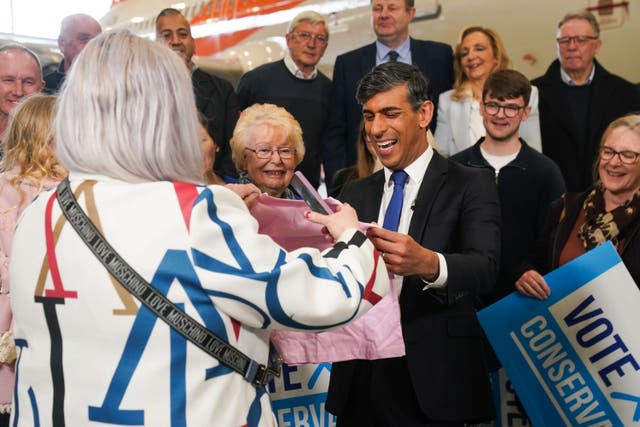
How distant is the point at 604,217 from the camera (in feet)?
10.7

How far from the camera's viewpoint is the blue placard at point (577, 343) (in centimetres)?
299

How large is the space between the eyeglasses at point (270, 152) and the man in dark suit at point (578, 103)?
1.82 m

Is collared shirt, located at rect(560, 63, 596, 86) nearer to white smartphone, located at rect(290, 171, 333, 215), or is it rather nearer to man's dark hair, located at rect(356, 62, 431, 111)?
man's dark hair, located at rect(356, 62, 431, 111)

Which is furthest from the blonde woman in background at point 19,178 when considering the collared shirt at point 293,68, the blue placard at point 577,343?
the collared shirt at point 293,68

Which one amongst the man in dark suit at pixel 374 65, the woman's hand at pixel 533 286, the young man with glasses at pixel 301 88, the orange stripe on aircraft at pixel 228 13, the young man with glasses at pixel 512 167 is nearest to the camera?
the woman's hand at pixel 533 286

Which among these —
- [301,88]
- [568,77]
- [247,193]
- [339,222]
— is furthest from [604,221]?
[301,88]

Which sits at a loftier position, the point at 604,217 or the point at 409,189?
the point at 409,189

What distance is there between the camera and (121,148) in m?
1.63

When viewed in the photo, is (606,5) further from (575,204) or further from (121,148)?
(121,148)

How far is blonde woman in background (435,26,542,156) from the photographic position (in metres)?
4.71

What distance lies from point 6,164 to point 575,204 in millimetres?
2169

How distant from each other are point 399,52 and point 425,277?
2.93 metres

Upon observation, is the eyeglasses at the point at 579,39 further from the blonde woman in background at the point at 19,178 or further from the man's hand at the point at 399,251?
the blonde woman in background at the point at 19,178

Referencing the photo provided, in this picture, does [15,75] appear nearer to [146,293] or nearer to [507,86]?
[507,86]
